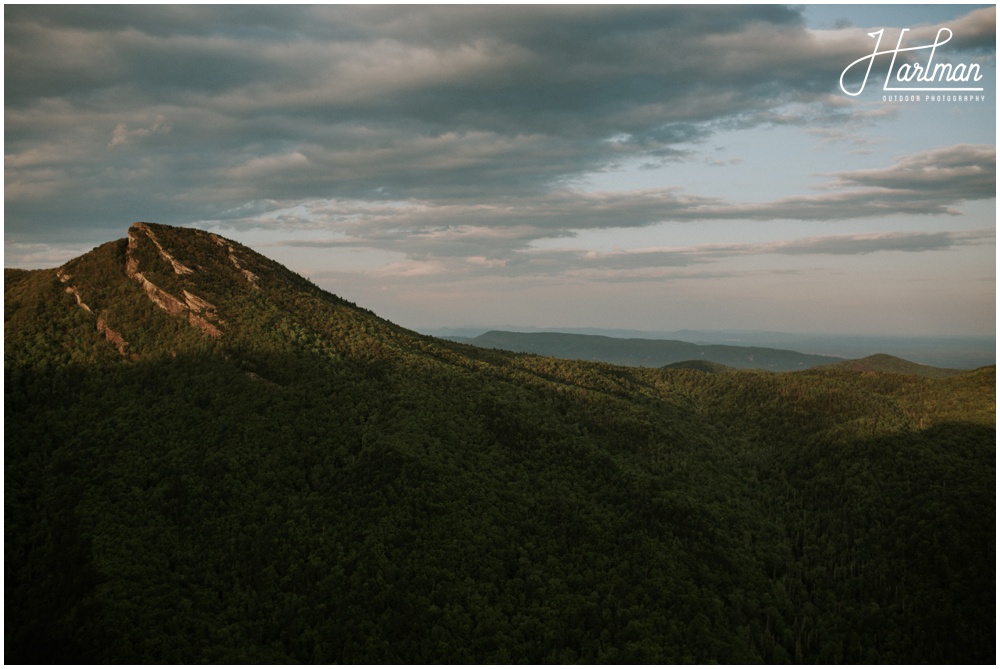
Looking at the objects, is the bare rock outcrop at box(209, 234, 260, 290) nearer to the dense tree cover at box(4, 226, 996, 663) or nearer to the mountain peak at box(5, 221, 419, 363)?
the mountain peak at box(5, 221, 419, 363)

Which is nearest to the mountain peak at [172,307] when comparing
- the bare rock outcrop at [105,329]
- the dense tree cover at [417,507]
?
the bare rock outcrop at [105,329]

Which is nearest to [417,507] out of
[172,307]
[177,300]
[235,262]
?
[172,307]

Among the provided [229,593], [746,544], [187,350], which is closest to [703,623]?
[746,544]

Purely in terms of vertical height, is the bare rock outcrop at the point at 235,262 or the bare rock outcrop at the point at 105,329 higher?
the bare rock outcrop at the point at 235,262

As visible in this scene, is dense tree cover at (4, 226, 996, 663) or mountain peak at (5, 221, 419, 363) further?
mountain peak at (5, 221, 419, 363)

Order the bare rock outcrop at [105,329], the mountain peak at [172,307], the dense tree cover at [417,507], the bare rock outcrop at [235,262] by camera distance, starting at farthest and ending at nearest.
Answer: the bare rock outcrop at [235,262] → the mountain peak at [172,307] → the bare rock outcrop at [105,329] → the dense tree cover at [417,507]

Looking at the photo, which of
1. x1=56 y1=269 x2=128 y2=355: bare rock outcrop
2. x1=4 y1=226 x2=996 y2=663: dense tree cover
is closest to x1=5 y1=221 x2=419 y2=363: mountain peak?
x1=56 y1=269 x2=128 y2=355: bare rock outcrop

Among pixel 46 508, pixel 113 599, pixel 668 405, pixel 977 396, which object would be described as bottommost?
pixel 113 599

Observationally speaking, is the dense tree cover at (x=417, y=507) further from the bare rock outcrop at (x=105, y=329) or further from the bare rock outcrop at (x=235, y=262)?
the bare rock outcrop at (x=235, y=262)

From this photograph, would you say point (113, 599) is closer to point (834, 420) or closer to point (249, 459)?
point (249, 459)
